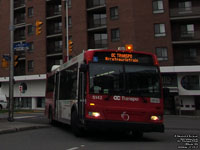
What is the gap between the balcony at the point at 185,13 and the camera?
32.6 m

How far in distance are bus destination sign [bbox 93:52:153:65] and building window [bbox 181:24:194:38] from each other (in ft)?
85.5

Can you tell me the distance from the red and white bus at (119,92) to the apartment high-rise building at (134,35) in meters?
23.7

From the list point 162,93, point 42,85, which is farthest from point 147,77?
Answer: point 42,85

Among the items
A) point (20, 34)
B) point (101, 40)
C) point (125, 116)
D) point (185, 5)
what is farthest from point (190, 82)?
point (20, 34)

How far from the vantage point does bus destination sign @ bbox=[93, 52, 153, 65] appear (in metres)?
9.14

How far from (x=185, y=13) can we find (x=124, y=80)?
2736 centimetres

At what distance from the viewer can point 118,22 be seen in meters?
35.1

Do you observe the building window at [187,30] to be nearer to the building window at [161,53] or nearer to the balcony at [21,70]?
the building window at [161,53]

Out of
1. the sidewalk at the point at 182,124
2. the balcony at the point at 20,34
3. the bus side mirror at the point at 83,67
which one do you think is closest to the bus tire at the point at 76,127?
the bus side mirror at the point at 83,67

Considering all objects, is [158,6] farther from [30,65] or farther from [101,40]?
[30,65]

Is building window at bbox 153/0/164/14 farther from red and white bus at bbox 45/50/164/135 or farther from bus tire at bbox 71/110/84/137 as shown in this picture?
bus tire at bbox 71/110/84/137

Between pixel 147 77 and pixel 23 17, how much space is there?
4255 centimetres

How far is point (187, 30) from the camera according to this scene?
33812 millimetres

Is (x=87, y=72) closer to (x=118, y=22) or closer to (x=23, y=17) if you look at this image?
(x=118, y=22)
